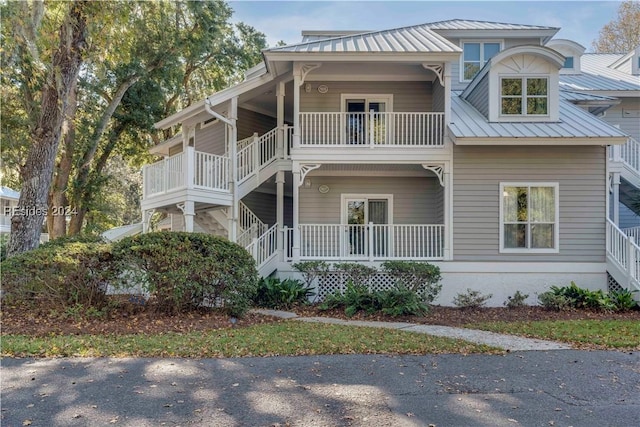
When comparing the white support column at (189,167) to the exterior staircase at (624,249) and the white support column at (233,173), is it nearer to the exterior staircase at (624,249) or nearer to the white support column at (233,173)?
the white support column at (233,173)

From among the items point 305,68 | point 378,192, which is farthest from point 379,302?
point 305,68

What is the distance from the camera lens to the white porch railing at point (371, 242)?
12.2 meters

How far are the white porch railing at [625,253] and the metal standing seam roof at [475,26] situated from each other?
7437 millimetres

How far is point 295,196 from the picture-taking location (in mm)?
12328

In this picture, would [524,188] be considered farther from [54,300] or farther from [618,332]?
[54,300]

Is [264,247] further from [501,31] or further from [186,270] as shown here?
[501,31]

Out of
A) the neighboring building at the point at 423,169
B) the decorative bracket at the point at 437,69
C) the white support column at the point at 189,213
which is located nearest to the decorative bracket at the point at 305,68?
the neighboring building at the point at 423,169

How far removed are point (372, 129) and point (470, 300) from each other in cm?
497

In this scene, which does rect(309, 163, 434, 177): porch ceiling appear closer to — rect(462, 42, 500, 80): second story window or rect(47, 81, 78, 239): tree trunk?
rect(462, 42, 500, 80): second story window

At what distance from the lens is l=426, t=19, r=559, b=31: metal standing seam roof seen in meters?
15.4

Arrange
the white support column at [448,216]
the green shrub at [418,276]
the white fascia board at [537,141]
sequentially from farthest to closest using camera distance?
the white support column at [448,216], the white fascia board at [537,141], the green shrub at [418,276]

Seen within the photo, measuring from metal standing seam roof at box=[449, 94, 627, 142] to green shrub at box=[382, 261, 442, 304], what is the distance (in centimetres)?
337

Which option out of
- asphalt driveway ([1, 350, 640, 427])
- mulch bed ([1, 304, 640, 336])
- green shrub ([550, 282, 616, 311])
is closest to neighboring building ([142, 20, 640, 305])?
green shrub ([550, 282, 616, 311])

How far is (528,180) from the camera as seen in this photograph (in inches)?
473
